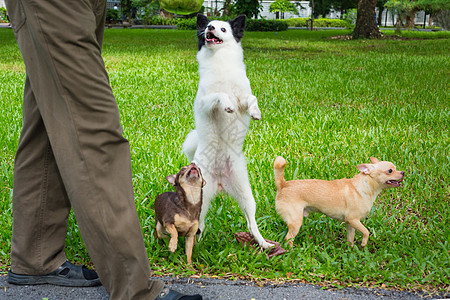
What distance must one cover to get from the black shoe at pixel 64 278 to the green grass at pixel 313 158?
27cm

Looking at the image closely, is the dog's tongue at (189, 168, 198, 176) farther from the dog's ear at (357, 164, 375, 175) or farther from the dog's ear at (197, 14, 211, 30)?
the dog's ear at (357, 164, 375, 175)

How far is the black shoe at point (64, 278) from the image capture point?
2.36 metres

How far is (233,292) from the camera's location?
2334 millimetres

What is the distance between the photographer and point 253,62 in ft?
34.0

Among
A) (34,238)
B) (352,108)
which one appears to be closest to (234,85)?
(34,238)

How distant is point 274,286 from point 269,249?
0.85ft

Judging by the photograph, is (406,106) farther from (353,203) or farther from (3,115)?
(3,115)

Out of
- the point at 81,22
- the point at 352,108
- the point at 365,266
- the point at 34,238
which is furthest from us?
the point at 352,108

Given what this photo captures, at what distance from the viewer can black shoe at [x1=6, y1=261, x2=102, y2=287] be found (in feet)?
7.75

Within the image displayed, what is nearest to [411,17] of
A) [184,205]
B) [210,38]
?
[210,38]

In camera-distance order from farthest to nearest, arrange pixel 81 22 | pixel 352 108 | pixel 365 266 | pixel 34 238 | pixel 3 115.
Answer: pixel 352 108 → pixel 3 115 → pixel 365 266 → pixel 34 238 → pixel 81 22

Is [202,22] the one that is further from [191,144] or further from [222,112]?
[191,144]

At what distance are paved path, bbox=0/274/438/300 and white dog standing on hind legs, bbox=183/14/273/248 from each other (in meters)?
0.33

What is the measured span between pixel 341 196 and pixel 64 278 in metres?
1.46
